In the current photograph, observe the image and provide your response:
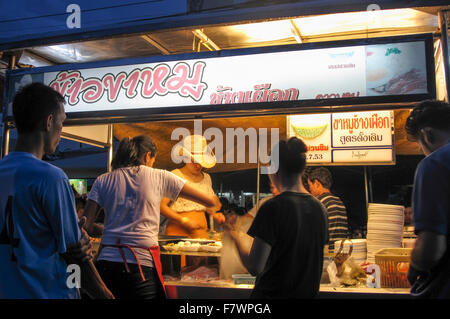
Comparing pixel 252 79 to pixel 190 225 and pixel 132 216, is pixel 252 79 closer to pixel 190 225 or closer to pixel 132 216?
pixel 132 216

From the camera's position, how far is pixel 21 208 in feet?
5.67

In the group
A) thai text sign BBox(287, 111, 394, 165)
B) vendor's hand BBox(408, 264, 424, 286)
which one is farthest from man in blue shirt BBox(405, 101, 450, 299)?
thai text sign BBox(287, 111, 394, 165)

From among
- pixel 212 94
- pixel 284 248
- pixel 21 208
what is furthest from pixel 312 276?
pixel 212 94

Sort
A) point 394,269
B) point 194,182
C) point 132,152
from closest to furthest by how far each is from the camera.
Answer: point 132,152
point 394,269
point 194,182

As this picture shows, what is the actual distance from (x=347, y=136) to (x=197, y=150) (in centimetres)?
225

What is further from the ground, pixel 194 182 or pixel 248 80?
pixel 248 80

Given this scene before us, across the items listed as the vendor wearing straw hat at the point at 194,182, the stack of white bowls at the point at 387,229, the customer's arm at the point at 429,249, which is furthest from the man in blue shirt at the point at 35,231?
the vendor wearing straw hat at the point at 194,182

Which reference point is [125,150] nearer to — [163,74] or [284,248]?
[163,74]

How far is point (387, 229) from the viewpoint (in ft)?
13.6

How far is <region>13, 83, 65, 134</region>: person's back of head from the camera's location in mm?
1880

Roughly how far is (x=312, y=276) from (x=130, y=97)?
2719mm

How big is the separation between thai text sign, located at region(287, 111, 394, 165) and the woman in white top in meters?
2.91

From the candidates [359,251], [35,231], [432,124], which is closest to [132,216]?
[35,231]

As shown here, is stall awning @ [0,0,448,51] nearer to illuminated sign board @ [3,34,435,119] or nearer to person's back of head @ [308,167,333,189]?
illuminated sign board @ [3,34,435,119]
